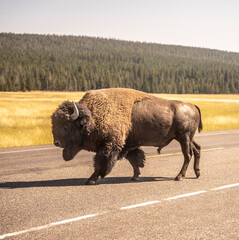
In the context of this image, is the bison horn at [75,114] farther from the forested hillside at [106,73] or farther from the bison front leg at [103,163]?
the forested hillside at [106,73]

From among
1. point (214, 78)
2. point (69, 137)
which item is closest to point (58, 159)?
point (69, 137)

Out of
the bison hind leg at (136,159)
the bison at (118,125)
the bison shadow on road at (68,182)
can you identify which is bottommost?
the bison shadow on road at (68,182)

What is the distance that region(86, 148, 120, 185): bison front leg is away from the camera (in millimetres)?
6457

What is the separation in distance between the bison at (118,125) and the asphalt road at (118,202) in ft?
1.86

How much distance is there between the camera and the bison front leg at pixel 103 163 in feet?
21.2

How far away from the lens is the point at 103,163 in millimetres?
6469

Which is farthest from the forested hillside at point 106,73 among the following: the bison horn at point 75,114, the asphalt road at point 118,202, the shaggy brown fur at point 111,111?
the bison horn at point 75,114

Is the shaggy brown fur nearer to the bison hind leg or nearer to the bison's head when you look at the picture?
the bison's head

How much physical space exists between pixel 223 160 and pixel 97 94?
4.30m

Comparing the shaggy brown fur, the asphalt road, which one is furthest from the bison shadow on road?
the shaggy brown fur

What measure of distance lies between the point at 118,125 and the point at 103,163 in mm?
789

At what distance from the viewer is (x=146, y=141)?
6.96m

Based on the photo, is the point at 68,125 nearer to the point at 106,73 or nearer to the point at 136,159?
the point at 136,159

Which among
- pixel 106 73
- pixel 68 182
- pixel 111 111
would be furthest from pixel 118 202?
pixel 106 73
